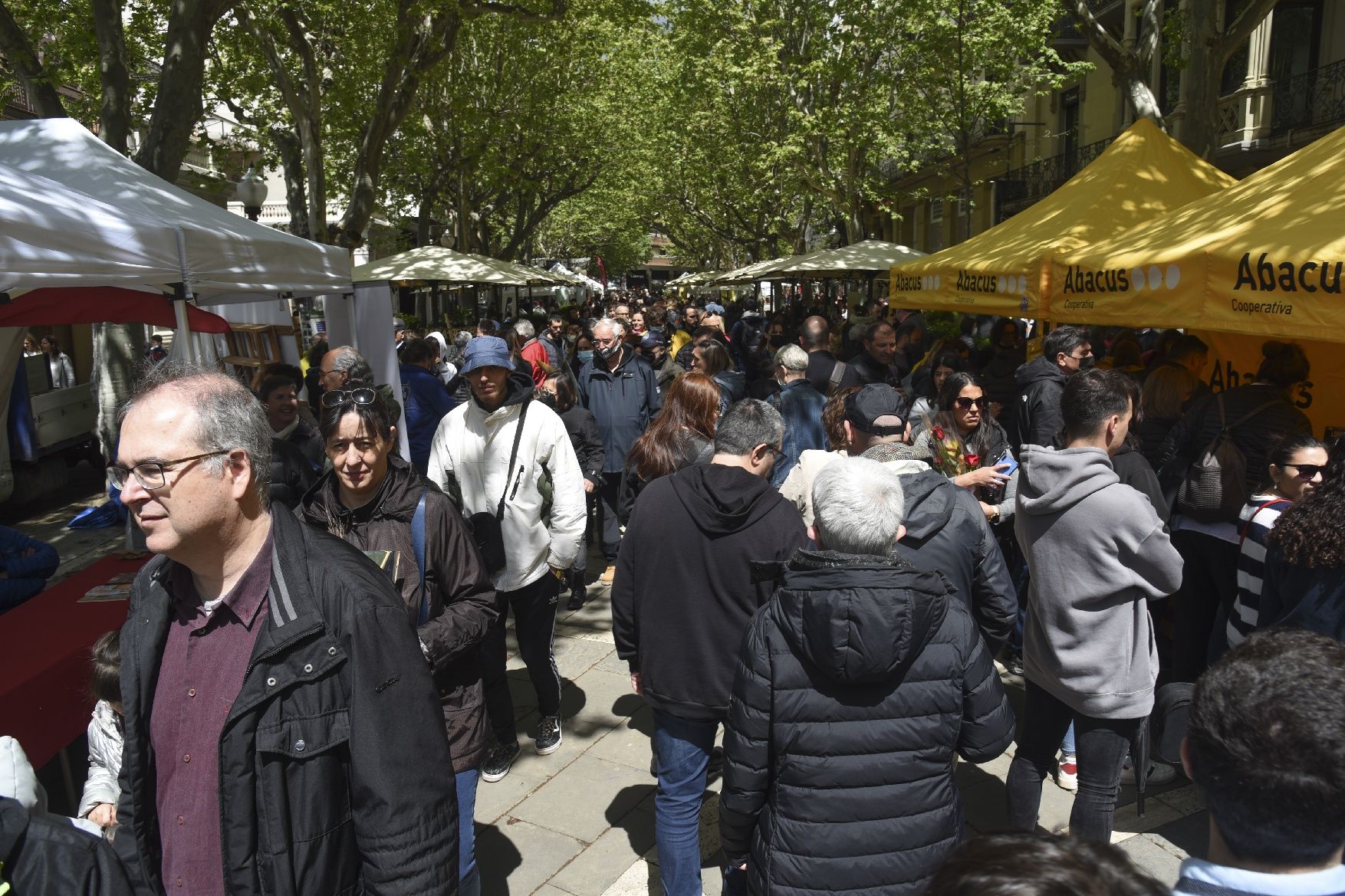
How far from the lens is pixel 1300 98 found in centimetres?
1570

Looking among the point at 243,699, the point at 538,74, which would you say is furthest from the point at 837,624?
the point at 538,74

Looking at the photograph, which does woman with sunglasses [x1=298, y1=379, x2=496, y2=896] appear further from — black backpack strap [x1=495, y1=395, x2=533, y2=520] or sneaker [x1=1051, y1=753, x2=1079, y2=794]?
sneaker [x1=1051, y1=753, x2=1079, y2=794]

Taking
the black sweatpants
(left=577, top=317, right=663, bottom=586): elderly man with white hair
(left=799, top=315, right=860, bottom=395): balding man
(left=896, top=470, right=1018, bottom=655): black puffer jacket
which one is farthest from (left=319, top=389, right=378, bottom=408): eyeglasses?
(left=799, top=315, right=860, bottom=395): balding man

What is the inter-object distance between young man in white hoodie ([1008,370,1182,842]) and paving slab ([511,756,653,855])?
1757 millimetres

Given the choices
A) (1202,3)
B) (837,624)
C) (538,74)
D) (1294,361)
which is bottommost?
(837,624)

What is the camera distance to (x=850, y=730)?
2.22 m

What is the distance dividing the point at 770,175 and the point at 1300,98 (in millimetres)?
9685

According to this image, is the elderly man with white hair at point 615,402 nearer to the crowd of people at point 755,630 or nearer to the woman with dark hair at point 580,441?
the woman with dark hair at point 580,441

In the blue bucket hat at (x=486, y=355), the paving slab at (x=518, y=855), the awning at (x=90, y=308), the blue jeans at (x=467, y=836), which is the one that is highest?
the awning at (x=90, y=308)

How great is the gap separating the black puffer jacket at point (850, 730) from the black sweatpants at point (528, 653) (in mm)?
1937

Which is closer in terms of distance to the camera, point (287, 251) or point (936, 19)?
point (287, 251)

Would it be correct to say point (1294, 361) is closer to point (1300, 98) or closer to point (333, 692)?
point (333, 692)

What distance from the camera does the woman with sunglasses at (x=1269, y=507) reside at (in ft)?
10.7

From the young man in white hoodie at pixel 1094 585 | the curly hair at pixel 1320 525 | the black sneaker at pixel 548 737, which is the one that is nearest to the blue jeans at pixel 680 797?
the young man in white hoodie at pixel 1094 585
